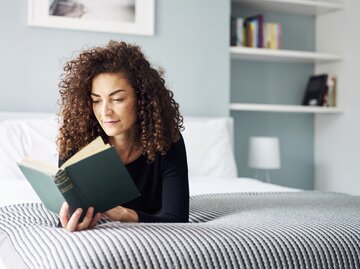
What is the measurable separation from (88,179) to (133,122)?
40 centimetres

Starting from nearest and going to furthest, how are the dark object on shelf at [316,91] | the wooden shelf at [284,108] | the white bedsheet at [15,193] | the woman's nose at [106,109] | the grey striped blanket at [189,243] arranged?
the grey striped blanket at [189,243] → the woman's nose at [106,109] → the white bedsheet at [15,193] → the wooden shelf at [284,108] → the dark object on shelf at [316,91]

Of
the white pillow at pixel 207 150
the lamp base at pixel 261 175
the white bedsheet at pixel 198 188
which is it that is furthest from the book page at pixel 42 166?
the lamp base at pixel 261 175

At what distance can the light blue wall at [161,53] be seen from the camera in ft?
10.3

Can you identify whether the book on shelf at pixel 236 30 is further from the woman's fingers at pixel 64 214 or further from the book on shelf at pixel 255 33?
the woman's fingers at pixel 64 214

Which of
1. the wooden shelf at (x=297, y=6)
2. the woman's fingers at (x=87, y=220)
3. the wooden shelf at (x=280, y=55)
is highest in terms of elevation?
the wooden shelf at (x=297, y=6)

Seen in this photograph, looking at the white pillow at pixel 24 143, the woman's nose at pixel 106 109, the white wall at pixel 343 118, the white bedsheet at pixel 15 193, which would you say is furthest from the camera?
the white wall at pixel 343 118

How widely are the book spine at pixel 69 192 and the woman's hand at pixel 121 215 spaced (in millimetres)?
148

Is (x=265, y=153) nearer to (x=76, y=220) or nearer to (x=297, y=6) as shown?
(x=297, y=6)

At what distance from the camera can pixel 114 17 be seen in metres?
3.31

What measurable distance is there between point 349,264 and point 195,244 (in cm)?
38

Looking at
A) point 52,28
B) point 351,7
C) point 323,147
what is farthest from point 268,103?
point 52,28

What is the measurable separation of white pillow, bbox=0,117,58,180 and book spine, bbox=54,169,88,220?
1.52 m

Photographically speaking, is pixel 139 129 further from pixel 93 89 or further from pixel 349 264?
pixel 349 264

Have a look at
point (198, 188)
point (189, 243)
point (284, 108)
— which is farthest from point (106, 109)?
point (284, 108)
